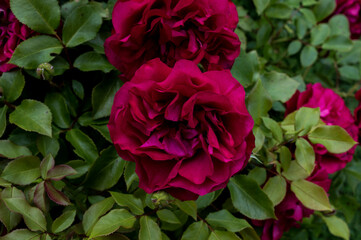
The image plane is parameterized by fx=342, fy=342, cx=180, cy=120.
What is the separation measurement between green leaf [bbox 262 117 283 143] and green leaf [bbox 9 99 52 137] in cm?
39

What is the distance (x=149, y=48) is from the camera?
52 cm

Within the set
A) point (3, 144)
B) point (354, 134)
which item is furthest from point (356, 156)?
point (3, 144)

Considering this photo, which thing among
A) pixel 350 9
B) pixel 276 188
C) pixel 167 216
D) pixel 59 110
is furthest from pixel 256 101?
pixel 350 9

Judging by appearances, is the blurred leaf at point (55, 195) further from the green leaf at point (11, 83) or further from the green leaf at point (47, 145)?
the green leaf at point (11, 83)

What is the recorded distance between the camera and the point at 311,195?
2.14 feet

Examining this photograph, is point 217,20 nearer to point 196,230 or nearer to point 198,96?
point 198,96

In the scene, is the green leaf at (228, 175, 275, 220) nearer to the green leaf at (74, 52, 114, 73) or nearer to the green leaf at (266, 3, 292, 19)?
the green leaf at (74, 52, 114, 73)

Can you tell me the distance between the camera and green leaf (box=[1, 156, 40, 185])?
0.58 meters

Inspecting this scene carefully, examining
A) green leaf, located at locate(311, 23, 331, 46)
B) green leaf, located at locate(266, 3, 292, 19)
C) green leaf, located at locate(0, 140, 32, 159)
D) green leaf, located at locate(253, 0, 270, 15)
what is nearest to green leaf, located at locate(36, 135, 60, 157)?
green leaf, located at locate(0, 140, 32, 159)

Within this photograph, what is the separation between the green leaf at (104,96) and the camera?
2.19 ft

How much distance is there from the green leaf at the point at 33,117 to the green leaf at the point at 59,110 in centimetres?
5

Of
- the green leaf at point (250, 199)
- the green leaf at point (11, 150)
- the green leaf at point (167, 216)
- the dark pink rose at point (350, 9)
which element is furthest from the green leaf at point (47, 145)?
the dark pink rose at point (350, 9)

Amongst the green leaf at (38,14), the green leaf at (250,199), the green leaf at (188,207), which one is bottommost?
the green leaf at (250,199)

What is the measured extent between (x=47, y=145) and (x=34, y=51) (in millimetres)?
175
